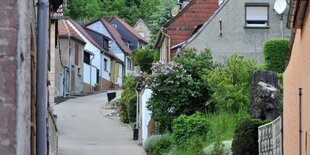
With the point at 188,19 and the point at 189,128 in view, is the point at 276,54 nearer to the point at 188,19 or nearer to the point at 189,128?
the point at 189,128

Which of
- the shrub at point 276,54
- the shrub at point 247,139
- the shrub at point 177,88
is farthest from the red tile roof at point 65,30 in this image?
the shrub at point 247,139

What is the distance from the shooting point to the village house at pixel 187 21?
40031mm

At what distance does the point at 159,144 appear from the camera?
102 ft

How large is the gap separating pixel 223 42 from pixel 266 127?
19296 millimetres

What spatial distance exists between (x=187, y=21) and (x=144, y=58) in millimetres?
13635

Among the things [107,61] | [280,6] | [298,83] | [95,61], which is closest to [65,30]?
[95,61]

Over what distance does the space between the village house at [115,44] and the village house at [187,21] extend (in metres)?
49.2

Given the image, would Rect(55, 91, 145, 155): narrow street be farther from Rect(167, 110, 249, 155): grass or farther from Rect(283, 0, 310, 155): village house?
Rect(283, 0, 310, 155): village house

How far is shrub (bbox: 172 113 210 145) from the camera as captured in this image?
91.0 ft

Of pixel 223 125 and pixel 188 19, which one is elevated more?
pixel 188 19

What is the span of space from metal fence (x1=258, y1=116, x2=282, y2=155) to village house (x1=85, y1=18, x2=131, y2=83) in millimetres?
70667

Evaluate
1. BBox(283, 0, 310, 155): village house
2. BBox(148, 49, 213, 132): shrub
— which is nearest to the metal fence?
BBox(283, 0, 310, 155): village house

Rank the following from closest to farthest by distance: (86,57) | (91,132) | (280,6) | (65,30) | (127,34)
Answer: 1. (280,6)
2. (91,132)
3. (65,30)
4. (86,57)
5. (127,34)

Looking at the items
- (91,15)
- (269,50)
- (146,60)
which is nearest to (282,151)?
(269,50)
